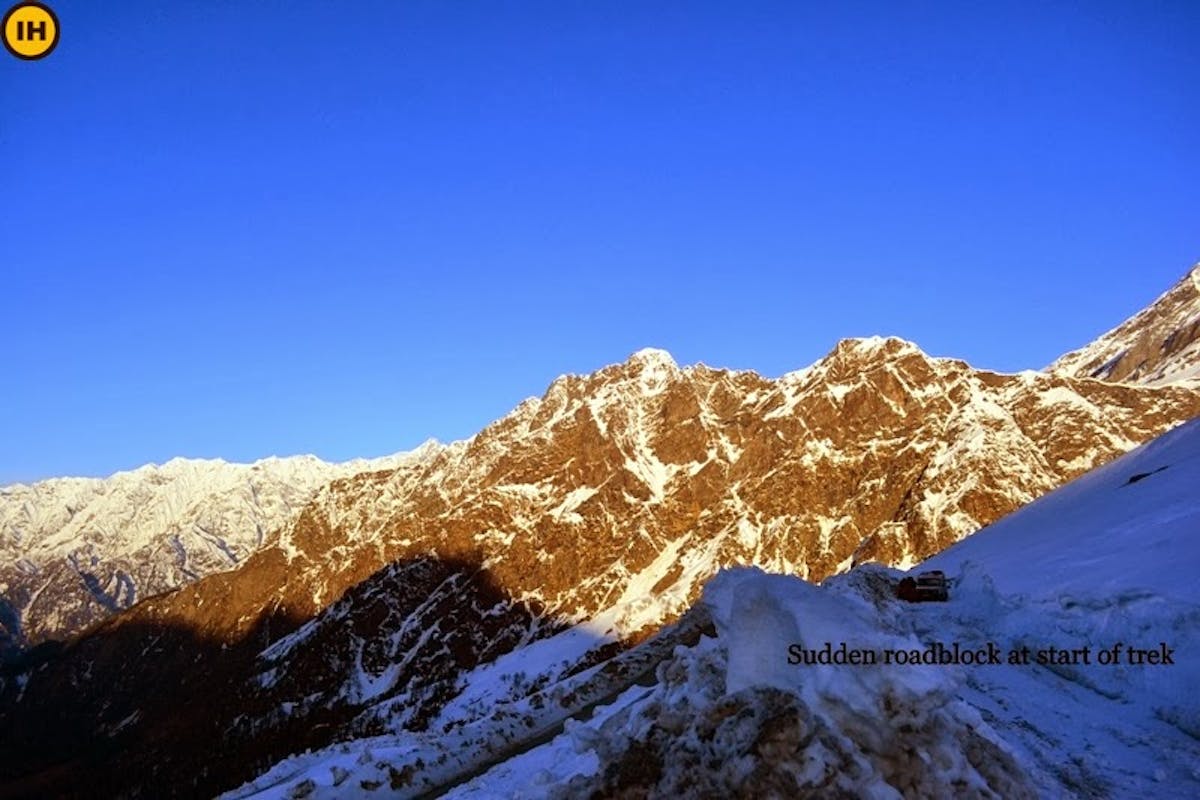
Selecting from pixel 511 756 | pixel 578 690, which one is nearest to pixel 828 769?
pixel 511 756

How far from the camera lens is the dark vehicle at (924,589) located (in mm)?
23469

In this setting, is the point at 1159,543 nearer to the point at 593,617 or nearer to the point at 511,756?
the point at 511,756

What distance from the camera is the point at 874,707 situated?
9133mm

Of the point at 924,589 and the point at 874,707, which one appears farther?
the point at 924,589

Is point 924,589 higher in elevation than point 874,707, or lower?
lower

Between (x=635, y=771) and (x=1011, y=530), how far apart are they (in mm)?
34666

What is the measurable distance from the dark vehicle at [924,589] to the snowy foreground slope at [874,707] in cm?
64

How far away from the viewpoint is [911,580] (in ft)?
78.3

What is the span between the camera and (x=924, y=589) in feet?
77.8

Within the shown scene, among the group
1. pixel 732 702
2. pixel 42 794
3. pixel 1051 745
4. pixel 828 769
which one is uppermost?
pixel 732 702

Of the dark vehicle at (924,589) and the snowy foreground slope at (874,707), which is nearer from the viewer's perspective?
the snowy foreground slope at (874,707)

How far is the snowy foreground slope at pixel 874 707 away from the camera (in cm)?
882

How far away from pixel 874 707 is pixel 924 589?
630 inches

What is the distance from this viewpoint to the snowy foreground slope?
28.9 feet
